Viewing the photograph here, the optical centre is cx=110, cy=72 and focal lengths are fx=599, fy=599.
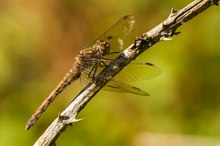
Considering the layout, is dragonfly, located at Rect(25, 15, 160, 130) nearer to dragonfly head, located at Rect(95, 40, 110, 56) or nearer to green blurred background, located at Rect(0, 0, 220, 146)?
dragonfly head, located at Rect(95, 40, 110, 56)

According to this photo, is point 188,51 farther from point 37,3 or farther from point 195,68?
point 37,3

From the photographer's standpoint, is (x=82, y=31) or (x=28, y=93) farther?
(x=82, y=31)

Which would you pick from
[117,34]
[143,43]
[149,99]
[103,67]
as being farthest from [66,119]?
[149,99]

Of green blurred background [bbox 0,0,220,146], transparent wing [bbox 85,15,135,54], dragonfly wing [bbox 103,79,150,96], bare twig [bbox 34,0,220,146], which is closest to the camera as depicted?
bare twig [bbox 34,0,220,146]

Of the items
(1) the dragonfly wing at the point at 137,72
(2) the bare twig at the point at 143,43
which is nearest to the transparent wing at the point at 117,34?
(1) the dragonfly wing at the point at 137,72

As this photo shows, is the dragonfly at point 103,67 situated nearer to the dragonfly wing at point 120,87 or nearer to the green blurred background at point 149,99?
the dragonfly wing at point 120,87

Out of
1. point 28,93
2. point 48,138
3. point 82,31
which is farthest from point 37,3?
point 48,138

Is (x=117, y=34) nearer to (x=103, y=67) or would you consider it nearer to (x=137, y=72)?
(x=137, y=72)

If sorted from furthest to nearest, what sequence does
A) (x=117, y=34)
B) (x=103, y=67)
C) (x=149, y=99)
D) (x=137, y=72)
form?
(x=149, y=99) → (x=117, y=34) → (x=137, y=72) → (x=103, y=67)

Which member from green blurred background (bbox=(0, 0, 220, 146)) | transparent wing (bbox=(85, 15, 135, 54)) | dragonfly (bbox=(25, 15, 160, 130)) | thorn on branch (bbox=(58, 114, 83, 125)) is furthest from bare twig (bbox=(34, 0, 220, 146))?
green blurred background (bbox=(0, 0, 220, 146))
